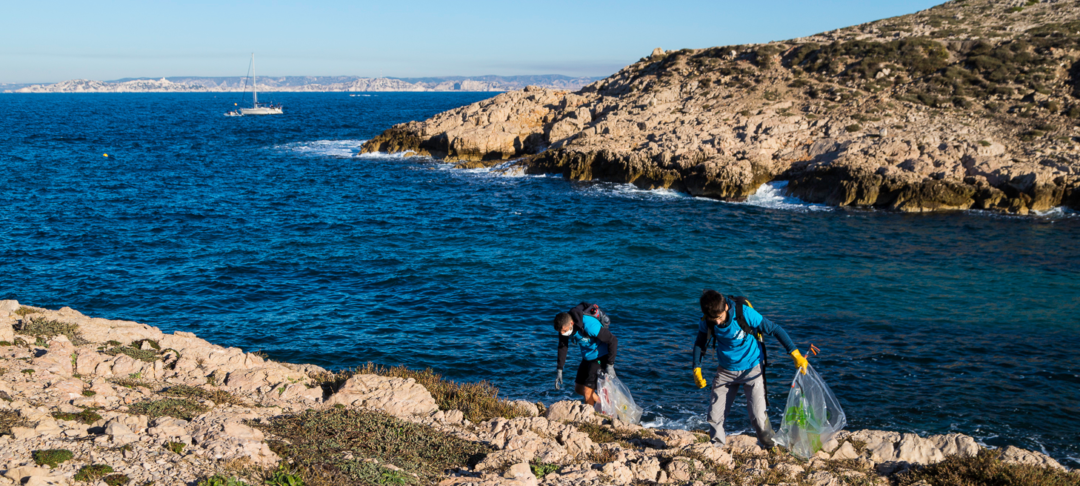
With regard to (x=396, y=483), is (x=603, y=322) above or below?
above

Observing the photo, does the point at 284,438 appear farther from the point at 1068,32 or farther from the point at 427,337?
the point at 1068,32

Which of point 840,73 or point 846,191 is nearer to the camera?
point 846,191

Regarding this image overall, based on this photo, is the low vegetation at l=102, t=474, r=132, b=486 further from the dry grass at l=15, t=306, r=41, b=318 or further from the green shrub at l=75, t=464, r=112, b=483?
the dry grass at l=15, t=306, r=41, b=318

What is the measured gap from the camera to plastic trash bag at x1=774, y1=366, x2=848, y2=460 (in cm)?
834

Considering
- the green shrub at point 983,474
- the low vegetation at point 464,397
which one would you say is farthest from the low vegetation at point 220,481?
the green shrub at point 983,474

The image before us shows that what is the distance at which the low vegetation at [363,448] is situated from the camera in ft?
22.5

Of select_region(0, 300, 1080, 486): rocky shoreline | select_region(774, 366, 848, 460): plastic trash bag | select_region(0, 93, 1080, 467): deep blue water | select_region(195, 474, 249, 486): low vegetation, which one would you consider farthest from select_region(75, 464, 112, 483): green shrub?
select_region(0, 93, 1080, 467): deep blue water

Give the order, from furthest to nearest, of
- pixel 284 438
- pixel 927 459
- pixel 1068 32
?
pixel 1068 32 < pixel 927 459 < pixel 284 438

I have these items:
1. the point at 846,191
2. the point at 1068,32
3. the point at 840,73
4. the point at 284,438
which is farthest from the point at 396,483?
the point at 1068,32

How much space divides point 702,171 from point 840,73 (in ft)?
53.6

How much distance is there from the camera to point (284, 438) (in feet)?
25.7

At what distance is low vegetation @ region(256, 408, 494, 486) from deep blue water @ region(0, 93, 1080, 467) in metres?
5.29

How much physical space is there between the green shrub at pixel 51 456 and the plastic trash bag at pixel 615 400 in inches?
253

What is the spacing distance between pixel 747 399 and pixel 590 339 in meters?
2.28
